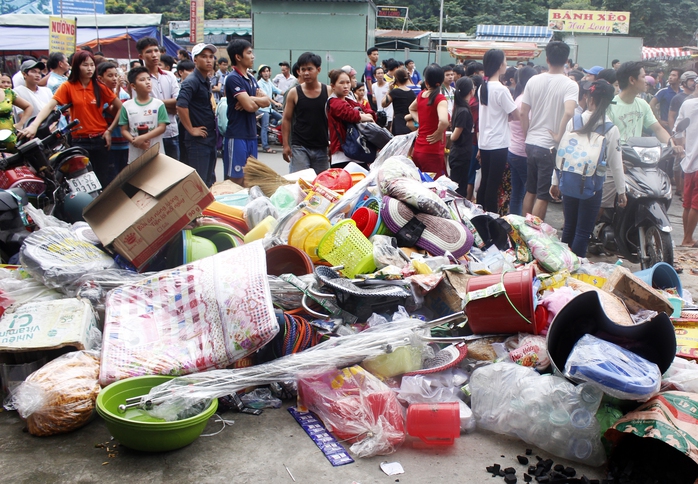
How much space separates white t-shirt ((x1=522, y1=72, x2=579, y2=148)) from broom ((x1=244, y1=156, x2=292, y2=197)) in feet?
8.15

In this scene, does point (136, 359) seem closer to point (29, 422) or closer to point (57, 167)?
point (29, 422)

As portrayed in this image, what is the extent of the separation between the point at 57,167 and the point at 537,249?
4.05 meters

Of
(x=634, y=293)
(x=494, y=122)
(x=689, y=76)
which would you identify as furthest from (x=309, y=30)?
(x=634, y=293)

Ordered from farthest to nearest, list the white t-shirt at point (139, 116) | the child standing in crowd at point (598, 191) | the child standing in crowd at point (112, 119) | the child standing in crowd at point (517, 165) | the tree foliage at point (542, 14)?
the tree foliage at point (542, 14), the child standing in crowd at point (517, 165), the child standing in crowd at point (112, 119), the white t-shirt at point (139, 116), the child standing in crowd at point (598, 191)

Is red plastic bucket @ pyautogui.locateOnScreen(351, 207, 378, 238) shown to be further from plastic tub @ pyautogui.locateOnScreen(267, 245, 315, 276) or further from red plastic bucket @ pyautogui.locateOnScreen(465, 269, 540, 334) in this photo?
red plastic bucket @ pyautogui.locateOnScreen(465, 269, 540, 334)

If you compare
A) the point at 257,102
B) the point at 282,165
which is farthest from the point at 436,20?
the point at 257,102

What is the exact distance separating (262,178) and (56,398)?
3421mm

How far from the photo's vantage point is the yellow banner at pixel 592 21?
32.6m

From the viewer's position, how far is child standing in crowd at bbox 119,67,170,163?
614cm

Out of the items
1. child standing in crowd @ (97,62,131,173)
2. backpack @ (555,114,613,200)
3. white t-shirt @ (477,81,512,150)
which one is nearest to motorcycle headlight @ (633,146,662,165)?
backpack @ (555,114,613,200)

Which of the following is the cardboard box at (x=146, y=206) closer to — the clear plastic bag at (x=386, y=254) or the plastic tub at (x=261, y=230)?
the plastic tub at (x=261, y=230)

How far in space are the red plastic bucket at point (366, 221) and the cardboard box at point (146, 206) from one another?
1154 millimetres

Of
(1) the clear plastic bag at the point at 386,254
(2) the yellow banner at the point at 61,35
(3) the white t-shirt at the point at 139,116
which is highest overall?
(2) the yellow banner at the point at 61,35

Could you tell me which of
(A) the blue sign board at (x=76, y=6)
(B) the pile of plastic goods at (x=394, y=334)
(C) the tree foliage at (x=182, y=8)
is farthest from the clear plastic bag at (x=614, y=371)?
(C) the tree foliage at (x=182, y=8)
